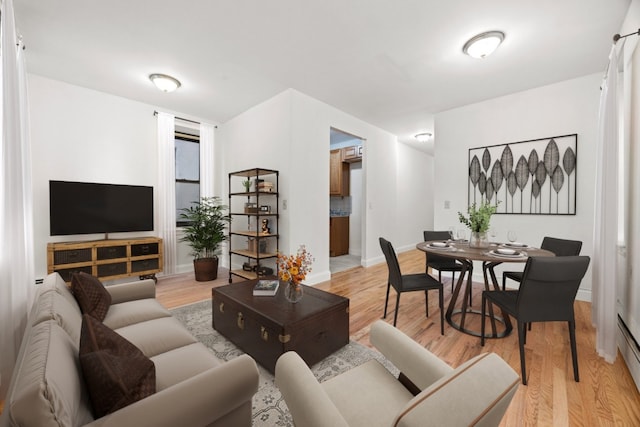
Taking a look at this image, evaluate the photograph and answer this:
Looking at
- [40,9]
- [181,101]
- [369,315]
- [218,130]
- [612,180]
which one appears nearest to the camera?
[612,180]

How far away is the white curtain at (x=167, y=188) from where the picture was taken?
4332mm

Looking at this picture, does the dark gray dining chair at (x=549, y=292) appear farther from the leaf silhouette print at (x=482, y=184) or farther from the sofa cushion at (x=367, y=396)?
the leaf silhouette print at (x=482, y=184)

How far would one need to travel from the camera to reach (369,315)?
2.90 metres

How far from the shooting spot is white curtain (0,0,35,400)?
5.47 feet

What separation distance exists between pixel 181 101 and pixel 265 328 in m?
3.99

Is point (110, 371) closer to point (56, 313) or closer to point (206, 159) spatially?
point (56, 313)

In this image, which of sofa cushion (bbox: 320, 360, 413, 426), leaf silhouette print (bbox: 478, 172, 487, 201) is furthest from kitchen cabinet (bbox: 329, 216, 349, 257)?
sofa cushion (bbox: 320, 360, 413, 426)

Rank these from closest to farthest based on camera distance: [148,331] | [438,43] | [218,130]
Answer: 1. [148,331]
2. [438,43]
3. [218,130]

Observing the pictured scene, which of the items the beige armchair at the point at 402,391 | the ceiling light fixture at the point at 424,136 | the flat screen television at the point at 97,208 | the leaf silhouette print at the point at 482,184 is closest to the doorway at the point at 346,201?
the ceiling light fixture at the point at 424,136

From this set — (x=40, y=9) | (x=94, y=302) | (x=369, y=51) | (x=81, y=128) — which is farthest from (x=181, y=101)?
(x=94, y=302)

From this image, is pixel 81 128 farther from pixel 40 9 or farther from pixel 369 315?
pixel 369 315

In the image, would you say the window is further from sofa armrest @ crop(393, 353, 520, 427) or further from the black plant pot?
sofa armrest @ crop(393, 353, 520, 427)

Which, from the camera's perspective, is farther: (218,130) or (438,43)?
(218,130)

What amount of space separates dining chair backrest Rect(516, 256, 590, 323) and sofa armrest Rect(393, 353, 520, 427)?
141 centimetres
